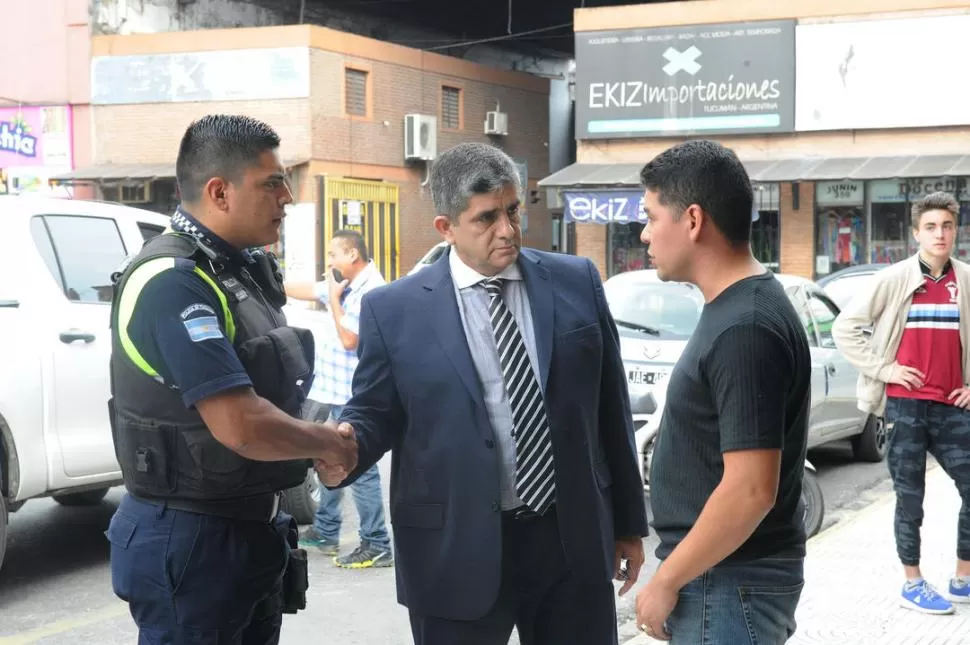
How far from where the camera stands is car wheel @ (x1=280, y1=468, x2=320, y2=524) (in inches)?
313

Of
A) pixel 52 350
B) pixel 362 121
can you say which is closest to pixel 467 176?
pixel 52 350

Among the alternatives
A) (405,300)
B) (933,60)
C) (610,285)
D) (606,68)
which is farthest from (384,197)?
(405,300)

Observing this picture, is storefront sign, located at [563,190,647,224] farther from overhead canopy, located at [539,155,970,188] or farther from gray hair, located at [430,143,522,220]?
gray hair, located at [430,143,522,220]

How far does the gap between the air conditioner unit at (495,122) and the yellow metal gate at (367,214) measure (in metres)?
3.91

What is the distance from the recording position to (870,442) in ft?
35.7

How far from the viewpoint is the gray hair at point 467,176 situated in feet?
11.0

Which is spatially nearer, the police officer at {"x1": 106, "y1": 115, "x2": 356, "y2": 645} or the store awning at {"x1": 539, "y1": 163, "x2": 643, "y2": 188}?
the police officer at {"x1": 106, "y1": 115, "x2": 356, "y2": 645}

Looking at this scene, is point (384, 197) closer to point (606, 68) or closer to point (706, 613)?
point (606, 68)

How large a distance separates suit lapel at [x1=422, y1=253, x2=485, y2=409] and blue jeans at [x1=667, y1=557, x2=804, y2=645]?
2.61ft

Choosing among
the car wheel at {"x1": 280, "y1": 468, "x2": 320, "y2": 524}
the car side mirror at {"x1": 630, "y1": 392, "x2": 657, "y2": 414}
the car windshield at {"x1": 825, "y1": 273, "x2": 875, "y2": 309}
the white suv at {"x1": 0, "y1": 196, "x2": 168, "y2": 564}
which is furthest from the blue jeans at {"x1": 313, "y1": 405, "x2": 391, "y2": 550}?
the car windshield at {"x1": 825, "y1": 273, "x2": 875, "y2": 309}

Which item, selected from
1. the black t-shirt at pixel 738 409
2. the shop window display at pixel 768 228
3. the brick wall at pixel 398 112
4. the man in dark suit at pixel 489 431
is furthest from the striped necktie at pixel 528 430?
the brick wall at pixel 398 112

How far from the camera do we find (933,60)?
73.6ft

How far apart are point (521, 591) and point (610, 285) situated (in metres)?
7.01

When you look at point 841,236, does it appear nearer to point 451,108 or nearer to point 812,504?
point 451,108
